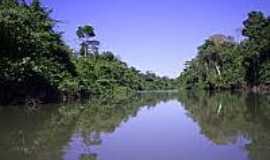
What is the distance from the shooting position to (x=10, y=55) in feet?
88.4

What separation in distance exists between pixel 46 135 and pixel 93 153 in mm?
3941

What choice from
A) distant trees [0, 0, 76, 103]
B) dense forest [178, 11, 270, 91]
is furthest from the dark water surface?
dense forest [178, 11, 270, 91]

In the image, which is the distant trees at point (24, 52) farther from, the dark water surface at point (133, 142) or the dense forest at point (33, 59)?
the dark water surface at point (133, 142)

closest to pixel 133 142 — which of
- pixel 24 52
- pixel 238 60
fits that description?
pixel 24 52

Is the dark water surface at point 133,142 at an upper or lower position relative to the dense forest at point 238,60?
lower

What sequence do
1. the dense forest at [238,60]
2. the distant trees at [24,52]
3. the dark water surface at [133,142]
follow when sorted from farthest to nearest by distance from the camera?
1. the dense forest at [238,60]
2. the distant trees at [24,52]
3. the dark water surface at [133,142]

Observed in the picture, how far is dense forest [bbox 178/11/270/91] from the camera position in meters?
63.4

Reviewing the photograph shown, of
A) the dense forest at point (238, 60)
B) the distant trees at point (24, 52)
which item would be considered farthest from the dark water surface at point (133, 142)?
the dense forest at point (238, 60)

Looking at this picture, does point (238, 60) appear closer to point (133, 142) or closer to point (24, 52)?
point (24, 52)

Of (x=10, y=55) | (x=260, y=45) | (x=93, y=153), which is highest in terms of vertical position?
(x=260, y=45)

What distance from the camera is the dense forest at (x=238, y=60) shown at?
6338cm

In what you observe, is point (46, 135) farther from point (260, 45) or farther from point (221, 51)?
point (221, 51)

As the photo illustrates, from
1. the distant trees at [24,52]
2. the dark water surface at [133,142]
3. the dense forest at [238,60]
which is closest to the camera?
the dark water surface at [133,142]

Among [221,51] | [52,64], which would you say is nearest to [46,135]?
[52,64]
